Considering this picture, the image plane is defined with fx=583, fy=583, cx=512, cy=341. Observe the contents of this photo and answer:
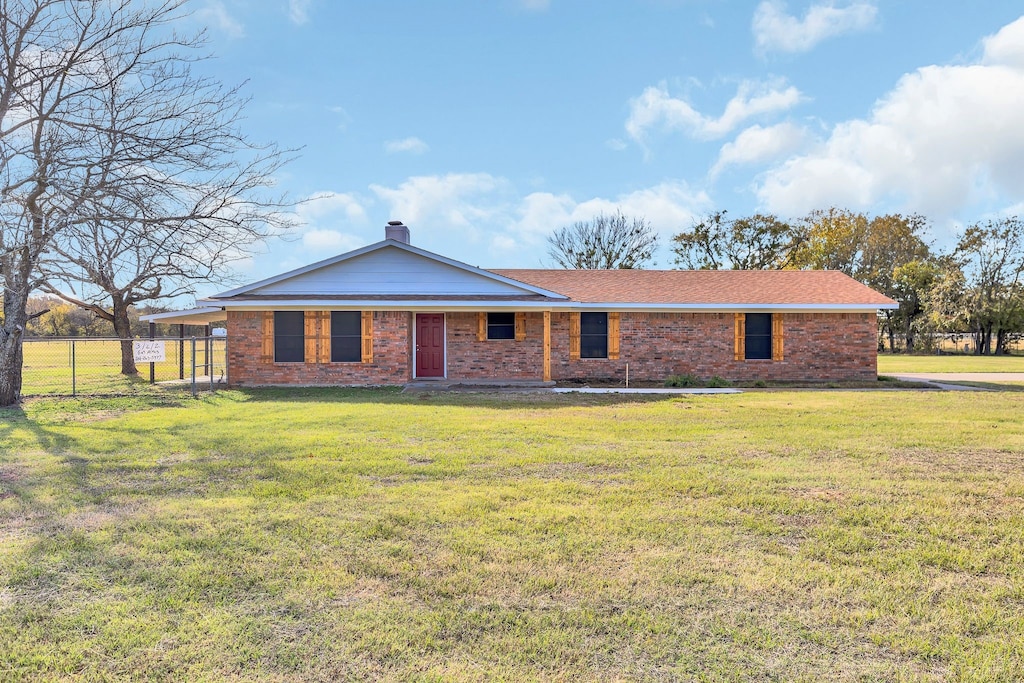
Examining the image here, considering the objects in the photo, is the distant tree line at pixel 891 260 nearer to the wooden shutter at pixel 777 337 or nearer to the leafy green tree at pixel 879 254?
the leafy green tree at pixel 879 254

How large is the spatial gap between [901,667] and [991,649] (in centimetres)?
55

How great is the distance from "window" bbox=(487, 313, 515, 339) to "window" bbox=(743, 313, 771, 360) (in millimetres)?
6824

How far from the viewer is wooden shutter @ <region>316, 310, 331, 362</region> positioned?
15406 mm

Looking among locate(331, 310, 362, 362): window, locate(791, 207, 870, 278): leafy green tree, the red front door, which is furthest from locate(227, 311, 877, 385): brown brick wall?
locate(791, 207, 870, 278): leafy green tree

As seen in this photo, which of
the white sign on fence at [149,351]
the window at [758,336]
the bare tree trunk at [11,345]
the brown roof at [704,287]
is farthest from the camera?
the window at [758,336]

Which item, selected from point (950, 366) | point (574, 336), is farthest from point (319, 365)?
point (950, 366)

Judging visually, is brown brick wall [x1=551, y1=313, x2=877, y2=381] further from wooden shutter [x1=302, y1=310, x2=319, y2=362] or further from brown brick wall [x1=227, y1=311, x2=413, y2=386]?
wooden shutter [x1=302, y1=310, x2=319, y2=362]

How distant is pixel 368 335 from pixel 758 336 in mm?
11042

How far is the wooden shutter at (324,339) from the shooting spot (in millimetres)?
15406

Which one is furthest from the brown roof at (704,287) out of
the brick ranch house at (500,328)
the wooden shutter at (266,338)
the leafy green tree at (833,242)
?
the leafy green tree at (833,242)

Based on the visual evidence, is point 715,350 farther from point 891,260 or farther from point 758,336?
point 891,260

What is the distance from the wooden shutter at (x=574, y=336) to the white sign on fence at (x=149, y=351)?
10605 mm

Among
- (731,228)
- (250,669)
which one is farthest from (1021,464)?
(731,228)

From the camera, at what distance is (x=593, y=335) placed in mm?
16828
